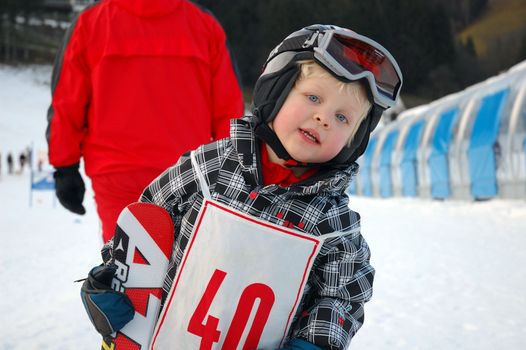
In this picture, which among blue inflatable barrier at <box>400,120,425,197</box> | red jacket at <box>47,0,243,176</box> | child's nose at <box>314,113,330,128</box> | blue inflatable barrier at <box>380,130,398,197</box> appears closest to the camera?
child's nose at <box>314,113,330,128</box>

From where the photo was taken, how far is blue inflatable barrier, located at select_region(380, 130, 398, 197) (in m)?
16.5

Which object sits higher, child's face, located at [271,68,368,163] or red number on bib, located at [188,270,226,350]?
child's face, located at [271,68,368,163]

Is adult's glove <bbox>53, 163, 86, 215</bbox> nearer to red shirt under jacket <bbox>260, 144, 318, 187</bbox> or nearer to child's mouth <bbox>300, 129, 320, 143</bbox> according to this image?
red shirt under jacket <bbox>260, 144, 318, 187</bbox>

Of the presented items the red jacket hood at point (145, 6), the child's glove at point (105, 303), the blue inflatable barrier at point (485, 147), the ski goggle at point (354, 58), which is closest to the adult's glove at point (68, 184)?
the red jacket hood at point (145, 6)

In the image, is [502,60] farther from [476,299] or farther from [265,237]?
[265,237]

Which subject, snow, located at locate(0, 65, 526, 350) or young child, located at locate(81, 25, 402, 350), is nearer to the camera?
young child, located at locate(81, 25, 402, 350)

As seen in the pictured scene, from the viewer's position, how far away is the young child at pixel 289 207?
166 centimetres

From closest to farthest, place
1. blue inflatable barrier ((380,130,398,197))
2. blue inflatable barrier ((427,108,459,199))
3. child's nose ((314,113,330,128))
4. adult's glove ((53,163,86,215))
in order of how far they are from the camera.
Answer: child's nose ((314,113,330,128)) → adult's glove ((53,163,86,215)) → blue inflatable barrier ((427,108,459,199)) → blue inflatable barrier ((380,130,398,197))

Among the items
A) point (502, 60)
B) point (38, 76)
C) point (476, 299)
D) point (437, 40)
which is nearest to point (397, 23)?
point (437, 40)

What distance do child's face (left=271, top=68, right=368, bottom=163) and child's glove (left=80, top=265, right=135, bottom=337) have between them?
720 mm

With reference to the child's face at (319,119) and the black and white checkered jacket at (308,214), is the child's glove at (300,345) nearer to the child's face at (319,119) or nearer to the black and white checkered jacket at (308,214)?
the black and white checkered jacket at (308,214)

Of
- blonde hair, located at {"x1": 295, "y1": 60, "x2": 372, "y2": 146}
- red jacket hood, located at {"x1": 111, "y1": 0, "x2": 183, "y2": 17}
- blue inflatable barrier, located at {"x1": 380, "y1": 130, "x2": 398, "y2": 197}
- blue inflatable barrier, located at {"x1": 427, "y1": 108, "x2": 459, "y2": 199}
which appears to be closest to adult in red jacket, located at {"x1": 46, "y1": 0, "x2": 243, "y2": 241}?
red jacket hood, located at {"x1": 111, "y1": 0, "x2": 183, "y2": 17}

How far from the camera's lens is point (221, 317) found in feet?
5.49

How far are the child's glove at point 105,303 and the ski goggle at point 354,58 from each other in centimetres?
88
